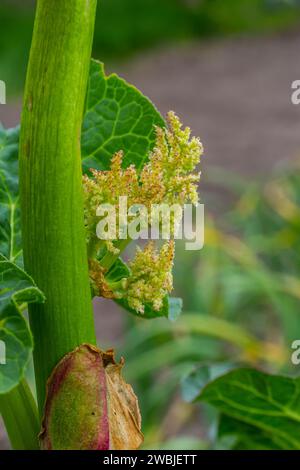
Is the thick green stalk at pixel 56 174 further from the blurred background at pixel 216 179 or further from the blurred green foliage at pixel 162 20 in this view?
the blurred green foliage at pixel 162 20

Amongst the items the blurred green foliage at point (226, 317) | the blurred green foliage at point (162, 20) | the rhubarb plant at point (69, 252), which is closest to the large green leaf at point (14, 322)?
the rhubarb plant at point (69, 252)

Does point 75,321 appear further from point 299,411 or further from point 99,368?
point 299,411

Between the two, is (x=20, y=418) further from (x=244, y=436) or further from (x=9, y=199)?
(x=244, y=436)

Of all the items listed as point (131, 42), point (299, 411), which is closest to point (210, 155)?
point (131, 42)

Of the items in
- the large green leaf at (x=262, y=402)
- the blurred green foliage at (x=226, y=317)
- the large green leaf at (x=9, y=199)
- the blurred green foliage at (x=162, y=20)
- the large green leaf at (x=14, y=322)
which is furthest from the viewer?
the blurred green foliage at (x=162, y=20)

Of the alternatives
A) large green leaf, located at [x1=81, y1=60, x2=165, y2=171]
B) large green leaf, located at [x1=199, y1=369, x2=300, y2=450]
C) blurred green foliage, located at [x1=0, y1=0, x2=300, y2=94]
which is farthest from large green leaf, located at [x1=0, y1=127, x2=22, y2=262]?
blurred green foliage, located at [x1=0, y1=0, x2=300, y2=94]

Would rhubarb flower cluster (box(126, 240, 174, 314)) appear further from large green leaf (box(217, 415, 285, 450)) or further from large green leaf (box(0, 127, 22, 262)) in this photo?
large green leaf (box(217, 415, 285, 450))
